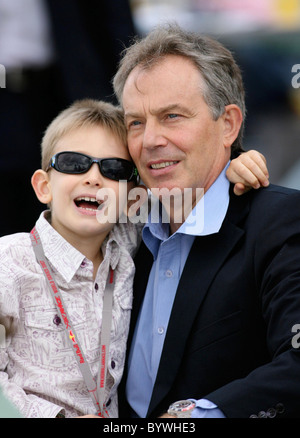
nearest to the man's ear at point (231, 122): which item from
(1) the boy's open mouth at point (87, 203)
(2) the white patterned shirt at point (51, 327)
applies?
(1) the boy's open mouth at point (87, 203)

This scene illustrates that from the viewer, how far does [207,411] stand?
84.0 inches

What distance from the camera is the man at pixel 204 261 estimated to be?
7.20 ft

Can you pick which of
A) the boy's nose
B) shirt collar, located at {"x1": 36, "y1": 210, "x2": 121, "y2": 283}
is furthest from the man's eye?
shirt collar, located at {"x1": 36, "y1": 210, "x2": 121, "y2": 283}

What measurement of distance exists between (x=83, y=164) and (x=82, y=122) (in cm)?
20

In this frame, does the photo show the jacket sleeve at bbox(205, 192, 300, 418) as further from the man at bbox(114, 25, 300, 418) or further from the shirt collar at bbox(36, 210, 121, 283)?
the shirt collar at bbox(36, 210, 121, 283)

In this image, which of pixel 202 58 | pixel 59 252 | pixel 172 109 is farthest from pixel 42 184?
pixel 202 58

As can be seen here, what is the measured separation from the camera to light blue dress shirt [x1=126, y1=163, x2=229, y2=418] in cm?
255

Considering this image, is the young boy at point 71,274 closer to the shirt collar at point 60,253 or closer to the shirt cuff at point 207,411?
the shirt collar at point 60,253

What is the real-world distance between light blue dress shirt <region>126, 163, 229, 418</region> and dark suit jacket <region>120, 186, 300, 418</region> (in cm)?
7

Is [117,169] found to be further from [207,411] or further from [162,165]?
[207,411]

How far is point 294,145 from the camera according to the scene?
18.1 ft
